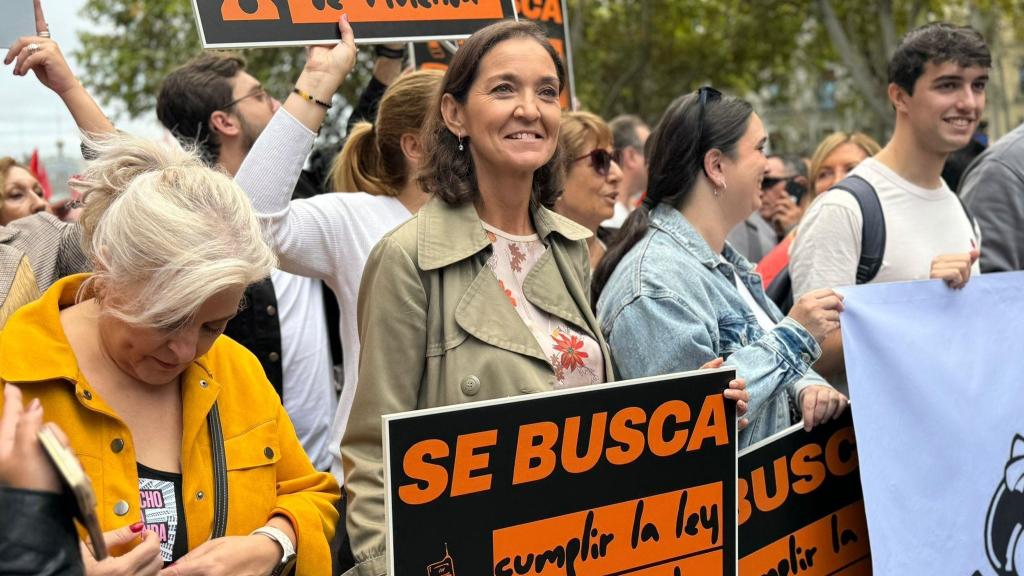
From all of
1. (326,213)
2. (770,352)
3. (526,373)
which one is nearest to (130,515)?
(526,373)

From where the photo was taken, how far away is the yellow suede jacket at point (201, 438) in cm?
240

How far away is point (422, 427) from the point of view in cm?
256

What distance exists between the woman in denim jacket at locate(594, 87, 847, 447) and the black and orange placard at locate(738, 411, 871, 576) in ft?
0.31

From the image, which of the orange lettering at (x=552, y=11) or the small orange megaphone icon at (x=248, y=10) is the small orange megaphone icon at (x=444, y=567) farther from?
the orange lettering at (x=552, y=11)

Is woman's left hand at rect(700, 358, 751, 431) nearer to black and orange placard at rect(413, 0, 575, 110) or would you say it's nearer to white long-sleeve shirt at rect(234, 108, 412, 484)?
white long-sleeve shirt at rect(234, 108, 412, 484)

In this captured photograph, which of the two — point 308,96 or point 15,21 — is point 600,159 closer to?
point 308,96

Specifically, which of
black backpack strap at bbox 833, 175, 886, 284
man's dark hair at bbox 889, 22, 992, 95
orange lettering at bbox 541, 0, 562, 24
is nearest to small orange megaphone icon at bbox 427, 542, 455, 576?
black backpack strap at bbox 833, 175, 886, 284

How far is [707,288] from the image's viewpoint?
135 inches

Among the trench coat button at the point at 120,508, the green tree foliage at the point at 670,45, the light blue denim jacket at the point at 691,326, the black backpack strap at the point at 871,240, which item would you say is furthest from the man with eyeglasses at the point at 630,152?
the green tree foliage at the point at 670,45

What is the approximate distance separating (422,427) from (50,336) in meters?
0.80

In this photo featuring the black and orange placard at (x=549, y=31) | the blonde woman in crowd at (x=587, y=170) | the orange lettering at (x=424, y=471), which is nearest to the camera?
the orange lettering at (x=424, y=471)

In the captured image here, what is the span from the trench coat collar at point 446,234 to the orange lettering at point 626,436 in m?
0.54

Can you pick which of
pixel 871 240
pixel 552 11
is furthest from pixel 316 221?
pixel 552 11

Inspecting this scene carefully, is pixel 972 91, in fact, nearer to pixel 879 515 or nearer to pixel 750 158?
pixel 750 158
